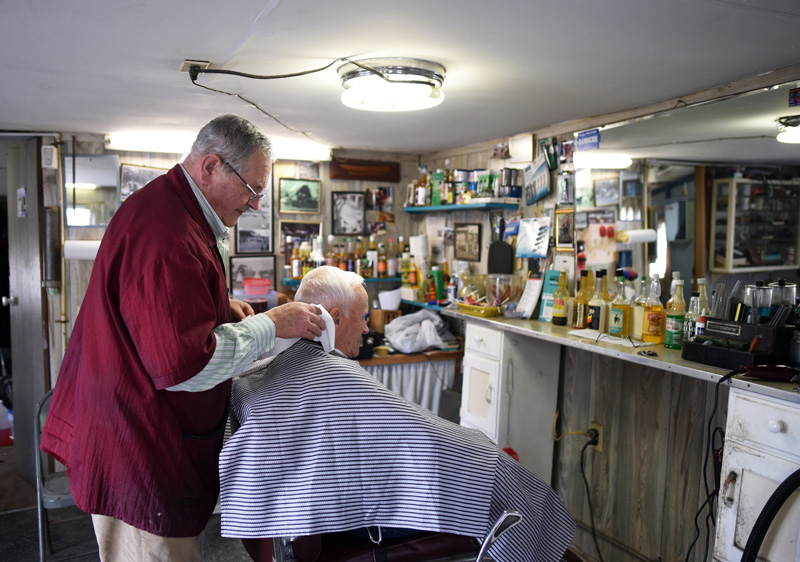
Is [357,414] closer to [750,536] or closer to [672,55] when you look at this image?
[750,536]

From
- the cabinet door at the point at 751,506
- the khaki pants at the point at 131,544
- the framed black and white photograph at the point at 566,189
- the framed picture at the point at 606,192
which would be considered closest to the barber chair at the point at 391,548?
the khaki pants at the point at 131,544

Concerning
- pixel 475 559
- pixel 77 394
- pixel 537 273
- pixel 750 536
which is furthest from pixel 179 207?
pixel 537 273

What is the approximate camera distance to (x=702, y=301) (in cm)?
239

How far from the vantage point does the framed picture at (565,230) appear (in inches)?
122

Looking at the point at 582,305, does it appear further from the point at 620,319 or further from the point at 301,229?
the point at 301,229

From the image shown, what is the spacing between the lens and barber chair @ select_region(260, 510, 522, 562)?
1.44 metres

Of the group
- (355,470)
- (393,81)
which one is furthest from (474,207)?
(355,470)

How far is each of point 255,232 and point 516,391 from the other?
2212 millimetres

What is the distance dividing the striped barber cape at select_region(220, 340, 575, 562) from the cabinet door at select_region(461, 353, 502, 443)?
1361mm

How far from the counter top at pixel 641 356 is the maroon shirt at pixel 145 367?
4.89ft

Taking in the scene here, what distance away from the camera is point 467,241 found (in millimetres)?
4020

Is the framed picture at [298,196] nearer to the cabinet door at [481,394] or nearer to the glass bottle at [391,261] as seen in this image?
the glass bottle at [391,261]

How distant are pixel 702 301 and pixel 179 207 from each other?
2.00 meters

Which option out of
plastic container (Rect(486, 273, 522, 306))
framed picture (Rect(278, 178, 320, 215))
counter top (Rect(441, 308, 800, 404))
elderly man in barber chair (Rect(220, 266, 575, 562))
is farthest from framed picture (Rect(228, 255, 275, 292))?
elderly man in barber chair (Rect(220, 266, 575, 562))
